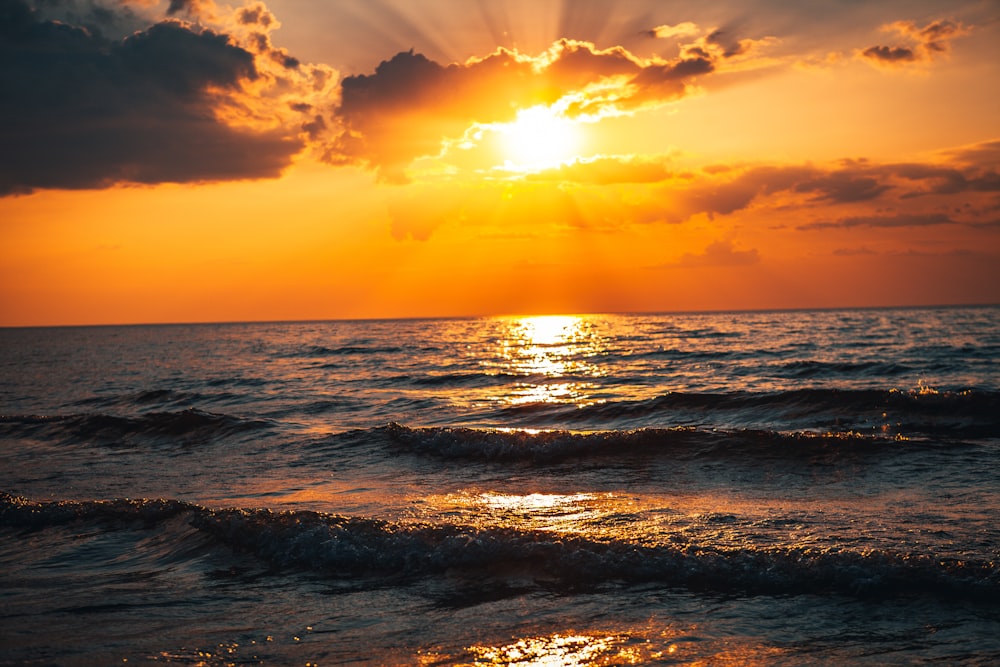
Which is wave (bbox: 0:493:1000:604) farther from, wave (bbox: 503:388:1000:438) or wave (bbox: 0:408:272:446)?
wave (bbox: 503:388:1000:438)

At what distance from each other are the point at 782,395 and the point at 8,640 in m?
25.1

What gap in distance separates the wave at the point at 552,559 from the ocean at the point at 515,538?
0.04m

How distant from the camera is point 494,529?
10.5 metres

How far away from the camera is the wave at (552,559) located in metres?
8.41

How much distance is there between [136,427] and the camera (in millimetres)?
25391

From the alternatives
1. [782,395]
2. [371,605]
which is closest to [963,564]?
[371,605]

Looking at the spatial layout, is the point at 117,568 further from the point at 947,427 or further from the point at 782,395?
the point at 782,395

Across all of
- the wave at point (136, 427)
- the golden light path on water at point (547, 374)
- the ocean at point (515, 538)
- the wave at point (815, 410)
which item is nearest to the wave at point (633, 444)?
the ocean at point (515, 538)

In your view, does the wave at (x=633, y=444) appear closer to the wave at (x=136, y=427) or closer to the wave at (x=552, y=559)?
the wave at (x=136, y=427)

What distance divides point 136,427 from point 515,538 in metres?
20.0

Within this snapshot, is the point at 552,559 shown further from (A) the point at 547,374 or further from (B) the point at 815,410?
(A) the point at 547,374

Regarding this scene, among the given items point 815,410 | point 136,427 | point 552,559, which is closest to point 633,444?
point 815,410

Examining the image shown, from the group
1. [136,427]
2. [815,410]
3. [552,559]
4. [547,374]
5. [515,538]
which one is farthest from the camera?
[547,374]

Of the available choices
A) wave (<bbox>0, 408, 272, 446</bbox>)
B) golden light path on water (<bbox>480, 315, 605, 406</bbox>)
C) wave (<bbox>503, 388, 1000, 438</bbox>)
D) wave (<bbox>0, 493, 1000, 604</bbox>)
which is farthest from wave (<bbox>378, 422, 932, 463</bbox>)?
golden light path on water (<bbox>480, 315, 605, 406</bbox>)
